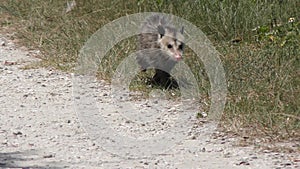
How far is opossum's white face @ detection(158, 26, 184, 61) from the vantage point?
781 cm

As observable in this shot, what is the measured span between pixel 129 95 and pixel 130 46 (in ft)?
4.38

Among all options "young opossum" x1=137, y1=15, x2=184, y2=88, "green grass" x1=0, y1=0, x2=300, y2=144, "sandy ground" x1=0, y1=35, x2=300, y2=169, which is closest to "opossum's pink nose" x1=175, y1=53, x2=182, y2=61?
"young opossum" x1=137, y1=15, x2=184, y2=88

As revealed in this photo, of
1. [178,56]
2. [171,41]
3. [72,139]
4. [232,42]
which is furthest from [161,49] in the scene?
[72,139]

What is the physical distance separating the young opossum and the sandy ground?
48 centimetres

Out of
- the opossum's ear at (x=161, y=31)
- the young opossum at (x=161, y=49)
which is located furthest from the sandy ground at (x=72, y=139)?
the opossum's ear at (x=161, y=31)

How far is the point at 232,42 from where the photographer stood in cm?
927

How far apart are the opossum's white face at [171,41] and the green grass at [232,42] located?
1.13ft

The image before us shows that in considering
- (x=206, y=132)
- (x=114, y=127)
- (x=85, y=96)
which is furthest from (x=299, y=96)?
(x=85, y=96)

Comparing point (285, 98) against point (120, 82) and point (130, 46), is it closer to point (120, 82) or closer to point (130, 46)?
point (120, 82)

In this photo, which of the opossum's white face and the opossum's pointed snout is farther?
the opossum's white face

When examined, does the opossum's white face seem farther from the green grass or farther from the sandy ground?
the sandy ground

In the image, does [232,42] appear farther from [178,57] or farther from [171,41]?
[178,57]

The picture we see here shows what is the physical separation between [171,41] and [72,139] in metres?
1.76

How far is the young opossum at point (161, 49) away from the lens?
25.8 ft
